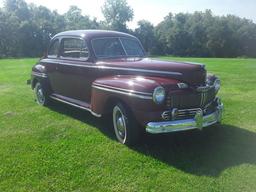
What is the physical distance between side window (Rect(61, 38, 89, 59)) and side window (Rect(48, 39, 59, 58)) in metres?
0.33

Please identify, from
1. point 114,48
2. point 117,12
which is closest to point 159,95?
point 114,48

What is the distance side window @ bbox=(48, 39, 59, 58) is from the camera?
8375mm

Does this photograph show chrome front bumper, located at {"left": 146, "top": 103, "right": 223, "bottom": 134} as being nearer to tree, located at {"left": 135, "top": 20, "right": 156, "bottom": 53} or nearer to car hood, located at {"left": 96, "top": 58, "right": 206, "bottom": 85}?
car hood, located at {"left": 96, "top": 58, "right": 206, "bottom": 85}

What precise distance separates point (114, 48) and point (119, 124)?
5.86 ft

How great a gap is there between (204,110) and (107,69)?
5.86 feet

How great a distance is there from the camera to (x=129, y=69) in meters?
6.13

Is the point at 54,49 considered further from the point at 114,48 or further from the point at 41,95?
the point at 114,48

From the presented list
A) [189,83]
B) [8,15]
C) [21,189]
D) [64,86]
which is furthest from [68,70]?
[8,15]

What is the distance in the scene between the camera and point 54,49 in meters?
8.52

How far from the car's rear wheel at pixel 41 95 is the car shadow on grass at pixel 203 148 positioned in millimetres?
2361

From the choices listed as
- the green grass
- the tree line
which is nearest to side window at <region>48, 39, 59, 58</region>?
the green grass

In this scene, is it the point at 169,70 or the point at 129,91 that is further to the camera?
the point at 169,70

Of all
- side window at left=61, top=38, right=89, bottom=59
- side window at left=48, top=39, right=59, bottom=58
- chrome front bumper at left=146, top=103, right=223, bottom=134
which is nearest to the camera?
chrome front bumper at left=146, top=103, right=223, bottom=134

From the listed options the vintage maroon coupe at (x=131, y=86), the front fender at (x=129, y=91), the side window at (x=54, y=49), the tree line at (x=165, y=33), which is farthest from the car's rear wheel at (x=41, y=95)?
the tree line at (x=165, y=33)
